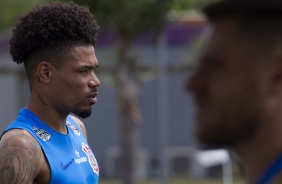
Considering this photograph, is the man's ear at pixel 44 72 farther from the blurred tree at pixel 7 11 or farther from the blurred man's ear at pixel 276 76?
the blurred tree at pixel 7 11

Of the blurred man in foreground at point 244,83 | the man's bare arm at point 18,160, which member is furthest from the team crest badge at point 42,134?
the blurred man in foreground at point 244,83

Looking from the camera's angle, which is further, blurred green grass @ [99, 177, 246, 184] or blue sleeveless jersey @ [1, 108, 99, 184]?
blurred green grass @ [99, 177, 246, 184]

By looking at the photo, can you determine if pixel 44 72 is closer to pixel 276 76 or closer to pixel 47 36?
pixel 47 36

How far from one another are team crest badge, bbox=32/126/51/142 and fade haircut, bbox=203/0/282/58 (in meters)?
2.54

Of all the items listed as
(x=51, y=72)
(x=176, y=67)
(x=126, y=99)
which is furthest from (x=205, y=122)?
(x=176, y=67)

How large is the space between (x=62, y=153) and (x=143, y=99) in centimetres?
1797

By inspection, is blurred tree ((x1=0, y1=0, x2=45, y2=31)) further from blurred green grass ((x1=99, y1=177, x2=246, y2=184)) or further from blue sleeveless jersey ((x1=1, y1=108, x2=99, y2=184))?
blue sleeveless jersey ((x1=1, y1=108, x2=99, y2=184))

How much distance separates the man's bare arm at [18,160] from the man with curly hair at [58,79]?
0.08 metres

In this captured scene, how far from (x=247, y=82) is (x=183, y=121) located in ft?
68.2

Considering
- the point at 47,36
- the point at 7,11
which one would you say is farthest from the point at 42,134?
the point at 7,11

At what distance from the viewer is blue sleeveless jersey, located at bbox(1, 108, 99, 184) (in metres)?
4.69

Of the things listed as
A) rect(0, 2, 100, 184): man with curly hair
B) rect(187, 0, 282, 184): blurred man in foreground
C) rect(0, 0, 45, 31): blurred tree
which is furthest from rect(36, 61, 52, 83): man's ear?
rect(0, 0, 45, 31): blurred tree

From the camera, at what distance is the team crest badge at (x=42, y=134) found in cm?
479

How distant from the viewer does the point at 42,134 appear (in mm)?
4801
